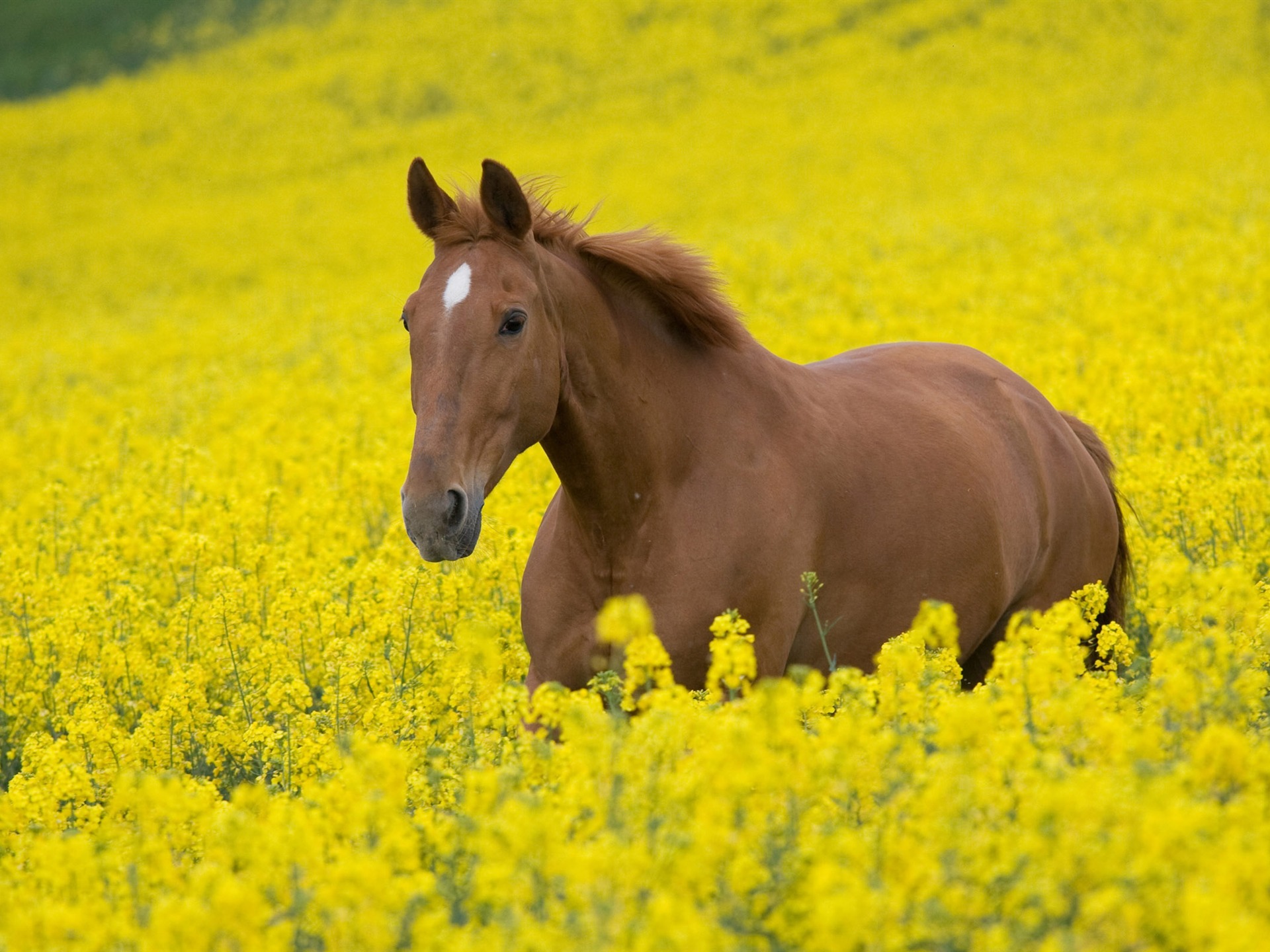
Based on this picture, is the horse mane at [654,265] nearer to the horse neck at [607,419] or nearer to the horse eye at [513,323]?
the horse neck at [607,419]

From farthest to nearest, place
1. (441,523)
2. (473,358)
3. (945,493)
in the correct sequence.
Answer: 1. (945,493)
2. (473,358)
3. (441,523)

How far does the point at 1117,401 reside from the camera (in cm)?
806

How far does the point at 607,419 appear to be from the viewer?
429cm

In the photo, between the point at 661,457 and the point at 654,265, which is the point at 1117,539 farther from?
the point at 654,265

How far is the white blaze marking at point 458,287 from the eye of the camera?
3.95 metres

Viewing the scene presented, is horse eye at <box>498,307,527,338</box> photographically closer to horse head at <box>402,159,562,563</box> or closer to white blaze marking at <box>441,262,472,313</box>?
horse head at <box>402,159,562,563</box>

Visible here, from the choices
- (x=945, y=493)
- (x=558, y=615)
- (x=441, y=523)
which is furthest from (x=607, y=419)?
(x=945, y=493)

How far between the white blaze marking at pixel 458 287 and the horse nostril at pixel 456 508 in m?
0.55

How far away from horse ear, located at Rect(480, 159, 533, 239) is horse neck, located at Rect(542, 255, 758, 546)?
163mm

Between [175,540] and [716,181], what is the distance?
72.7 feet

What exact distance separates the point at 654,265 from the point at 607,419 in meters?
0.54

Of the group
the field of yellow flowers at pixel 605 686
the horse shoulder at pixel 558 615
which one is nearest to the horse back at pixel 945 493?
the field of yellow flowers at pixel 605 686

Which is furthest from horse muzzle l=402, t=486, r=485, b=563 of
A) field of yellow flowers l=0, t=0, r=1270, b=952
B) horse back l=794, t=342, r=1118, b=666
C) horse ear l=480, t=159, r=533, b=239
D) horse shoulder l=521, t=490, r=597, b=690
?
horse back l=794, t=342, r=1118, b=666

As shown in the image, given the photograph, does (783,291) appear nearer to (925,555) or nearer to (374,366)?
(374,366)
